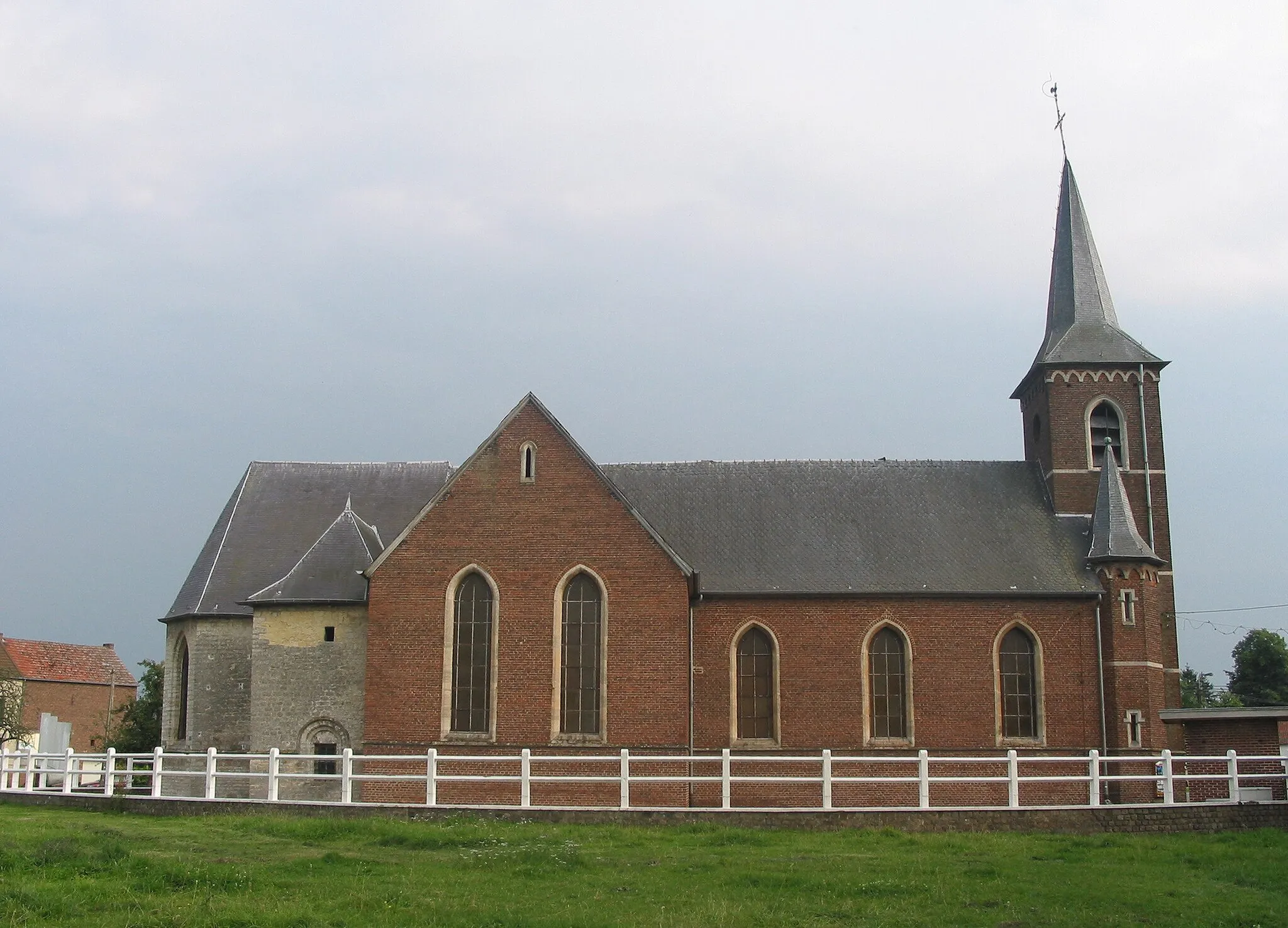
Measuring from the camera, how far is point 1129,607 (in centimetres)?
2738

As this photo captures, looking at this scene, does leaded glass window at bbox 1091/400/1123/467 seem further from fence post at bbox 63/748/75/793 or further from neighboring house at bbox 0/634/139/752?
neighboring house at bbox 0/634/139/752

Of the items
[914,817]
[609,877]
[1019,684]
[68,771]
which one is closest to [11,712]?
[68,771]

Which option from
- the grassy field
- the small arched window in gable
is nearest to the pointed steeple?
the grassy field

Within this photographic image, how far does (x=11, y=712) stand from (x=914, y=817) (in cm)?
4026

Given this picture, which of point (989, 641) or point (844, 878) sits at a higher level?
point (989, 641)

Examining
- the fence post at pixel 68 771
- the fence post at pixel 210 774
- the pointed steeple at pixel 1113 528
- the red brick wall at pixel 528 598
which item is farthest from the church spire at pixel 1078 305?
the fence post at pixel 68 771

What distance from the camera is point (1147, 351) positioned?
A: 3127 cm

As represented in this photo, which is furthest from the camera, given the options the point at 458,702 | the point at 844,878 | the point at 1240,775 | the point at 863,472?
the point at 863,472

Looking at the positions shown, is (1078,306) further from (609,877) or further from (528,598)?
(609,877)

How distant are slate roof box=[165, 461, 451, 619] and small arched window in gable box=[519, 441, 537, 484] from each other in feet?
15.7

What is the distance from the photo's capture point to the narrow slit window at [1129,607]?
27.2 m

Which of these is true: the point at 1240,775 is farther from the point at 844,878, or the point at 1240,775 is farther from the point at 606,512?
the point at 606,512

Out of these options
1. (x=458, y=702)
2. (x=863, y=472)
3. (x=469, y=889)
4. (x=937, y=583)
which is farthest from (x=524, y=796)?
(x=863, y=472)

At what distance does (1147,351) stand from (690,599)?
1400 centimetres
